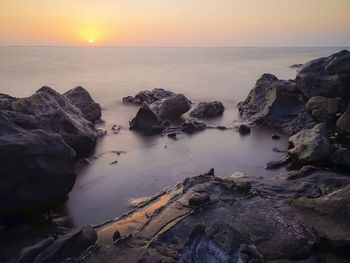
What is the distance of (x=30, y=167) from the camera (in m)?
15.2

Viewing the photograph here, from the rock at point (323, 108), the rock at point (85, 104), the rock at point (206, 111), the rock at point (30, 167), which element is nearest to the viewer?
the rock at point (30, 167)

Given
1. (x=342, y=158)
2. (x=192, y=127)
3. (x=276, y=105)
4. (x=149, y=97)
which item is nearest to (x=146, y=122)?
(x=192, y=127)

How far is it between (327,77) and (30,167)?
2230 centimetres

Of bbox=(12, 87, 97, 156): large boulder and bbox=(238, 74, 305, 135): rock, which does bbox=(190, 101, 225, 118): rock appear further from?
bbox=(12, 87, 97, 156): large boulder

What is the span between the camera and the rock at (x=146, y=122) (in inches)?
→ 1131

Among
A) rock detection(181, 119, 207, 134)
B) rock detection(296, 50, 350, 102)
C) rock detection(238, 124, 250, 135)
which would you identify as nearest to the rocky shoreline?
rock detection(296, 50, 350, 102)

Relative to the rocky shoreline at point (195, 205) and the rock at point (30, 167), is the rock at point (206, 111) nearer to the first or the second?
the rocky shoreline at point (195, 205)

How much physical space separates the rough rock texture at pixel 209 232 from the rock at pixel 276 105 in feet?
55.9

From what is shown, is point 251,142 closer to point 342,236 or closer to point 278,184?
point 278,184

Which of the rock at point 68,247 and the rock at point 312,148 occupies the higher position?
the rock at point 68,247

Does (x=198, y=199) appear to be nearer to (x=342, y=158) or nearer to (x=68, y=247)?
(x=68, y=247)

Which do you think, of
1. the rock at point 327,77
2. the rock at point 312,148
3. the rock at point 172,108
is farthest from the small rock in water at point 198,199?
the rock at point 172,108

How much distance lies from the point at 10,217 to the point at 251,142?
16831 millimetres

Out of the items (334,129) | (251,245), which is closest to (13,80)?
(334,129)
